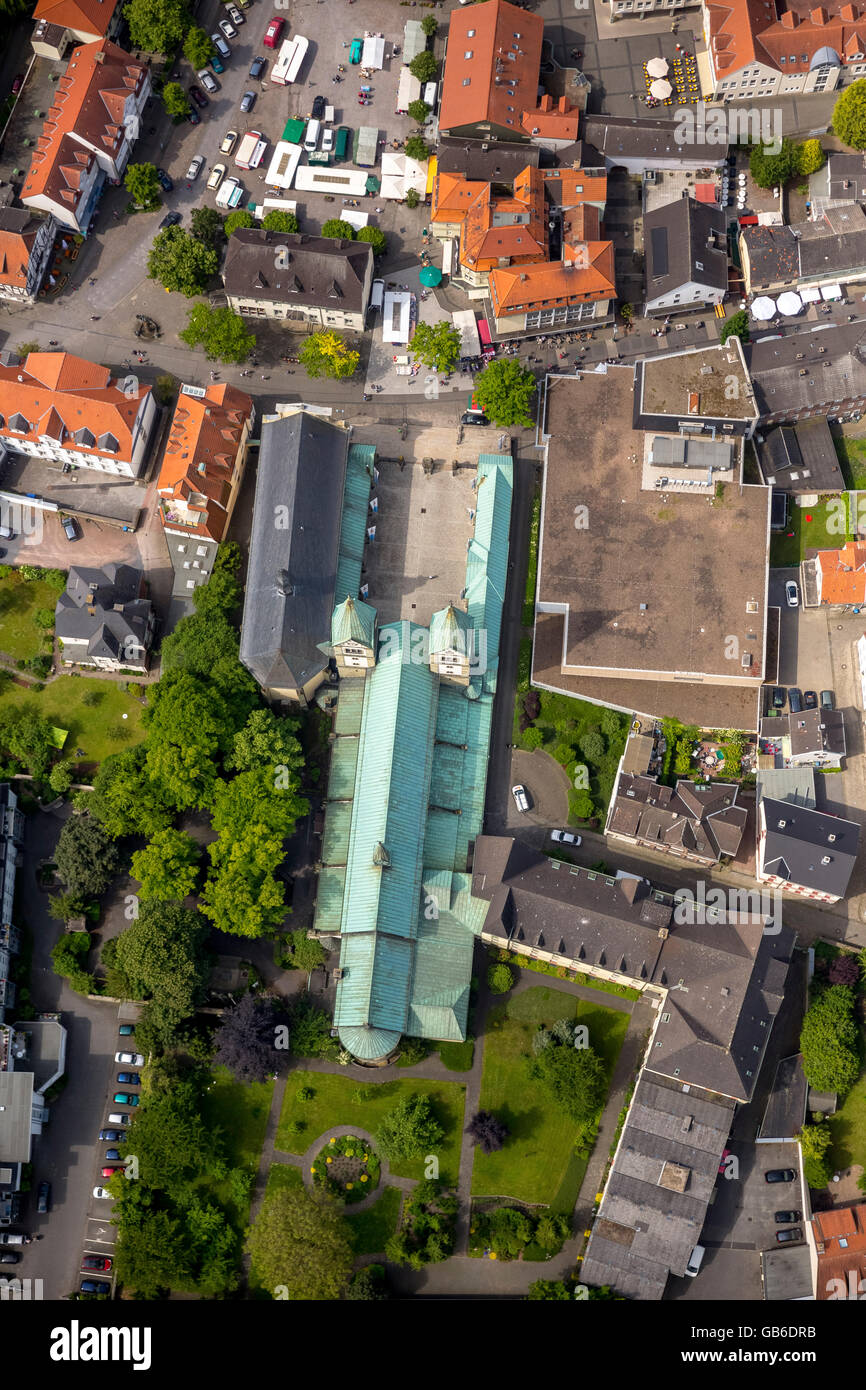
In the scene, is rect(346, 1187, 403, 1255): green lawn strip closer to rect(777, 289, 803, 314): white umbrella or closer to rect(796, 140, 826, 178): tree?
rect(777, 289, 803, 314): white umbrella

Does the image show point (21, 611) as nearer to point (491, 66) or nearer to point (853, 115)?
point (491, 66)

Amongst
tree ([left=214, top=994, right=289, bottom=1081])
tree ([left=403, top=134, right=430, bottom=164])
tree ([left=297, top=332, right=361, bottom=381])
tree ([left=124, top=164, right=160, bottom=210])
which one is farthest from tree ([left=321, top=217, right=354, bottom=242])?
tree ([left=214, top=994, right=289, bottom=1081])

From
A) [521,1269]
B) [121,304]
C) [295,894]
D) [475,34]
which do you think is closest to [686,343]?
[475,34]

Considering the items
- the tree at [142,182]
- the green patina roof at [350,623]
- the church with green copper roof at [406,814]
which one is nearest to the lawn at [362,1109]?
the church with green copper roof at [406,814]

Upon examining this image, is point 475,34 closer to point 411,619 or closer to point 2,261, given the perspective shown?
point 2,261

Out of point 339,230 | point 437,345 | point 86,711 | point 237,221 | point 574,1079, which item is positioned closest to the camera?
point 574,1079

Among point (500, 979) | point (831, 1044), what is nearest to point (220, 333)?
point (500, 979)

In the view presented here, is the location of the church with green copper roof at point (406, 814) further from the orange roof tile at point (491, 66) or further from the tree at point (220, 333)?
the orange roof tile at point (491, 66)
